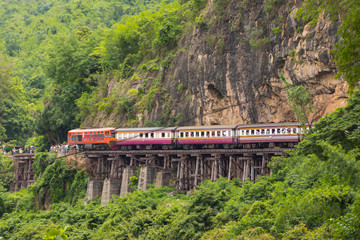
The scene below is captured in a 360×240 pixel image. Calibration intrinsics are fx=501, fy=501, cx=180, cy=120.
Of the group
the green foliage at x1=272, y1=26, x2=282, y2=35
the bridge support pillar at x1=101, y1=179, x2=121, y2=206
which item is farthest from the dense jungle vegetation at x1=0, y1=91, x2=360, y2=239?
the green foliage at x1=272, y1=26, x2=282, y2=35

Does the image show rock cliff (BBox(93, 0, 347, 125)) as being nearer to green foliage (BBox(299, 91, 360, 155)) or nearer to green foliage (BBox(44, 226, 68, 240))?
Answer: green foliage (BBox(299, 91, 360, 155))

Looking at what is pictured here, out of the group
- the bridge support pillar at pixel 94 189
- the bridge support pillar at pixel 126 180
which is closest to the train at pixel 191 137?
the bridge support pillar at pixel 126 180

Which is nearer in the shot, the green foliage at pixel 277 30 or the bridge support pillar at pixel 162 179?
the green foliage at pixel 277 30

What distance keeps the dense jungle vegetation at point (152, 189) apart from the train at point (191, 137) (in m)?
3.73

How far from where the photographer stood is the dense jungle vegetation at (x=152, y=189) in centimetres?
2095

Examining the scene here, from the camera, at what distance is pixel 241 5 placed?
1748 inches

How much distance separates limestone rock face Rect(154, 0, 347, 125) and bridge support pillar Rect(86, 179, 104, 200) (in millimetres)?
8634

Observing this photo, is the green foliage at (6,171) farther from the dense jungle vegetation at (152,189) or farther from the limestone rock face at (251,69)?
the limestone rock face at (251,69)

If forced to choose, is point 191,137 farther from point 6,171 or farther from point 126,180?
point 6,171

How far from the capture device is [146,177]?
4269 centimetres

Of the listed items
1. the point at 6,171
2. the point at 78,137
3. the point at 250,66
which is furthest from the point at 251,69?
the point at 6,171

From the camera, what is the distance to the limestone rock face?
37094 mm

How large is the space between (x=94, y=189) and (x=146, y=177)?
6.82 metres

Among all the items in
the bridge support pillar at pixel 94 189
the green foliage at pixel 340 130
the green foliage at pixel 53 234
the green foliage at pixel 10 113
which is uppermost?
the green foliage at pixel 10 113
